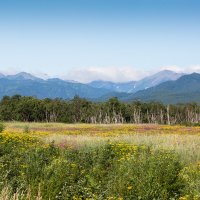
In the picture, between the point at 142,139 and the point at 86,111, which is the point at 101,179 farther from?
the point at 86,111

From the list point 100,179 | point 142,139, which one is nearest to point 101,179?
point 100,179

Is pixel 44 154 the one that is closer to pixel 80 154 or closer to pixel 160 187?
pixel 80 154

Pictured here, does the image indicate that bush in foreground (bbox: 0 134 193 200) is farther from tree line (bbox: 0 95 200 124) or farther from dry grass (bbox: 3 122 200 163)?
tree line (bbox: 0 95 200 124)

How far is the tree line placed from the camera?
110750 millimetres

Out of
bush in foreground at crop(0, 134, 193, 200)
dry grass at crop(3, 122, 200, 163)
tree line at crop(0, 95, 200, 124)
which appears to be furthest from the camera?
Answer: tree line at crop(0, 95, 200, 124)

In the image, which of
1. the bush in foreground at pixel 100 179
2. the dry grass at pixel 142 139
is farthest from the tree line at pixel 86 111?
the bush in foreground at pixel 100 179

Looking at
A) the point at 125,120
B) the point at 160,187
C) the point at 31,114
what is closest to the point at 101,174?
the point at 160,187

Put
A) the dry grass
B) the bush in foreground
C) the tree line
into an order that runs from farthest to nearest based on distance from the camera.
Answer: the tree line, the dry grass, the bush in foreground

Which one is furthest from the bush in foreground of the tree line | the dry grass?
the tree line

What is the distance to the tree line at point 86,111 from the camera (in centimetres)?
11075

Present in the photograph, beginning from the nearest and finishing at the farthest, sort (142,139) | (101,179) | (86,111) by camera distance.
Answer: (101,179) → (142,139) → (86,111)

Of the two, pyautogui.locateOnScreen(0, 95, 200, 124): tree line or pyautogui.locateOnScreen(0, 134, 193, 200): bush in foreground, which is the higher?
pyautogui.locateOnScreen(0, 95, 200, 124): tree line

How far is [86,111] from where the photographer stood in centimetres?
13225

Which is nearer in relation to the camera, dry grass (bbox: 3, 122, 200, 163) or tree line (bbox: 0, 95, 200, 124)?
dry grass (bbox: 3, 122, 200, 163)
